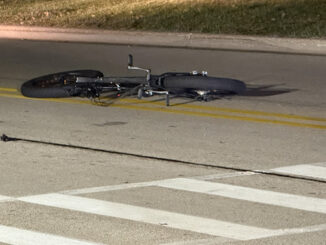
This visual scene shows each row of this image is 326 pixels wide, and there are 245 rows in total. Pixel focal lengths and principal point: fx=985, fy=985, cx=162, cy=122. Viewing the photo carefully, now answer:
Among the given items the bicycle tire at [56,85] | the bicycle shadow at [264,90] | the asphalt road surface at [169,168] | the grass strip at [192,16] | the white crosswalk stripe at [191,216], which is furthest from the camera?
the grass strip at [192,16]

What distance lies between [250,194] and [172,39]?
10947mm

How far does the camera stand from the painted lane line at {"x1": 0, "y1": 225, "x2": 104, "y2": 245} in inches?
249

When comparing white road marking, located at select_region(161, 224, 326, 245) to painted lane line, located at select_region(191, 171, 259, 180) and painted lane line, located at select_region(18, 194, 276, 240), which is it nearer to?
painted lane line, located at select_region(18, 194, 276, 240)

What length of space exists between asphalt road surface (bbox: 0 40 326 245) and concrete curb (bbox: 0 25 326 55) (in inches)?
130

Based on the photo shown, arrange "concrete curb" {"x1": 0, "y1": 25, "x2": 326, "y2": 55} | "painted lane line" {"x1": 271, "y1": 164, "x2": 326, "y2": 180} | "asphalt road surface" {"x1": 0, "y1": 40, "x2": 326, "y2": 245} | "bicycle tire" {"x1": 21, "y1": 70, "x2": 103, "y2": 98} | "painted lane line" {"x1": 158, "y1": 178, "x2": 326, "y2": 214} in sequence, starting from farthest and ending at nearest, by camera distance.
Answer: "concrete curb" {"x1": 0, "y1": 25, "x2": 326, "y2": 55} < "bicycle tire" {"x1": 21, "y1": 70, "x2": 103, "y2": 98} < "painted lane line" {"x1": 271, "y1": 164, "x2": 326, "y2": 180} < "painted lane line" {"x1": 158, "y1": 178, "x2": 326, "y2": 214} < "asphalt road surface" {"x1": 0, "y1": 40, "x2": 326, "y2": 245}

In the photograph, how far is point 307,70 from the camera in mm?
14492

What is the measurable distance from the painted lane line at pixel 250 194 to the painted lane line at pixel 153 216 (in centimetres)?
66

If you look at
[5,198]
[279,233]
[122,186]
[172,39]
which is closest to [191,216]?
[279,233]

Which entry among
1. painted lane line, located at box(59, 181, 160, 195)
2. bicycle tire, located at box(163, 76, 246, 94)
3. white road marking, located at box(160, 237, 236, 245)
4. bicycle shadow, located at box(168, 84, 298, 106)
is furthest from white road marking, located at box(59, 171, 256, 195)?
bicycle shadow, located at box(168, 84, 298, 106)

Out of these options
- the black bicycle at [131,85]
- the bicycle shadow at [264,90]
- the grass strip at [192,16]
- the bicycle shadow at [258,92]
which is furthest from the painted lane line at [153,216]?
the grass strip at [192,16]

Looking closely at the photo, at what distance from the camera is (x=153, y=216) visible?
693 cm

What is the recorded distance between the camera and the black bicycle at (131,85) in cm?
1163

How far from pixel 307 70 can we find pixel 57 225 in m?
8.42

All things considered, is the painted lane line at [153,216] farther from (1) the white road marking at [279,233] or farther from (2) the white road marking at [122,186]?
(2) the white road marking at [122,186]
